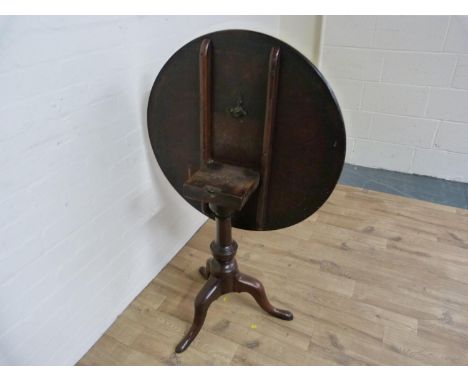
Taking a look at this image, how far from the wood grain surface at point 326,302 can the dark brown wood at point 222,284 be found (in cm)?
5

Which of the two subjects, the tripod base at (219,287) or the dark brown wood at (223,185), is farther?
the tripod base at (219,287)

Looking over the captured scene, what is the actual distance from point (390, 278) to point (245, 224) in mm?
919

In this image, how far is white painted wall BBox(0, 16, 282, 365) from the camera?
100cm

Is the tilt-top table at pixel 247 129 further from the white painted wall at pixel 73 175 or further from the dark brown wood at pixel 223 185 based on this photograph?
the white painted wall at pixel 73 175

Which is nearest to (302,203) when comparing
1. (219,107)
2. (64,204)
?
(219,107)

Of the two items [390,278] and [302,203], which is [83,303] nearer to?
[302,203]

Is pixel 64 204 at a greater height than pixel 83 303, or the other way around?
pixel 64 204

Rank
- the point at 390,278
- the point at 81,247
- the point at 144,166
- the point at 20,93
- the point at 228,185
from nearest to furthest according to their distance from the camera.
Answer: the point at 20,93, the point at 228,185, the point at 81,247, the point at 144,166, the point at 390,278

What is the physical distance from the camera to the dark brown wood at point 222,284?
1.43m

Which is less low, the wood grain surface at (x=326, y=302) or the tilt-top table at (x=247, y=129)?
the tilt-top table at (x=247, y=129)

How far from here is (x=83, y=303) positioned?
1392mm

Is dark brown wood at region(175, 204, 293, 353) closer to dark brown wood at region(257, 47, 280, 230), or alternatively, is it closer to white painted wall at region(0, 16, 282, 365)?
dark brown wood at region(257, 47, 280, 230)

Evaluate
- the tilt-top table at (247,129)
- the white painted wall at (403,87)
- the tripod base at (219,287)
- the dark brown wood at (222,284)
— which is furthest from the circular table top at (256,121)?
the white painted wall at (403,87)

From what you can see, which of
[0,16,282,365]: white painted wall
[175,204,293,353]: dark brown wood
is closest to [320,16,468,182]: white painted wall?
[0,16,282,365]: white painted wall
